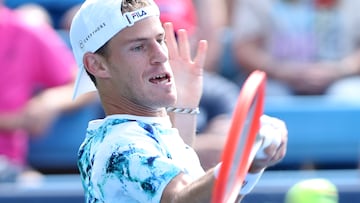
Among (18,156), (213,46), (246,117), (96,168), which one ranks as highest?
(246,117)

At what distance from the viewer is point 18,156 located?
6074 mm

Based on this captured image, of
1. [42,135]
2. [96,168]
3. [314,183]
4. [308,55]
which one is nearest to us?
[96,168]

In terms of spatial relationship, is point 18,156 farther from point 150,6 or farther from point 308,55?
point 150,6

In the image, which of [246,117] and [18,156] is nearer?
[246,117]

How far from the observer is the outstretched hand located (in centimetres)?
374

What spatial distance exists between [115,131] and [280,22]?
3.71 meters

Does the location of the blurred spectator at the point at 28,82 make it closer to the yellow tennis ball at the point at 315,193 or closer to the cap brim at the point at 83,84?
the yellow tennis ball at the point at 315,193

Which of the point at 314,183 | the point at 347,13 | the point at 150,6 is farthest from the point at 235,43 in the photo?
the point at 150,6

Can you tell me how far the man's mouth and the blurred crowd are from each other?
8.17 feet

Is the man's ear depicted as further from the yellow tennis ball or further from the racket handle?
the yellow tennis ball

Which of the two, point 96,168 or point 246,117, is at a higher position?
point 246,117

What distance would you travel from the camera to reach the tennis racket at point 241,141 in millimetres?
2674

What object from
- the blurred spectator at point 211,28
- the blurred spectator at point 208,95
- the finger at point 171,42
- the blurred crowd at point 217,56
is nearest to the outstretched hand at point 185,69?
the finger at point 171,42

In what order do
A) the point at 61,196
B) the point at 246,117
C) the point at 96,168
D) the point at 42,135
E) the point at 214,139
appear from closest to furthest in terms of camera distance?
the point at 246,117 < the point at 96,168 < the point at 61,196 < the point at 214,139 < the point at 42,135
